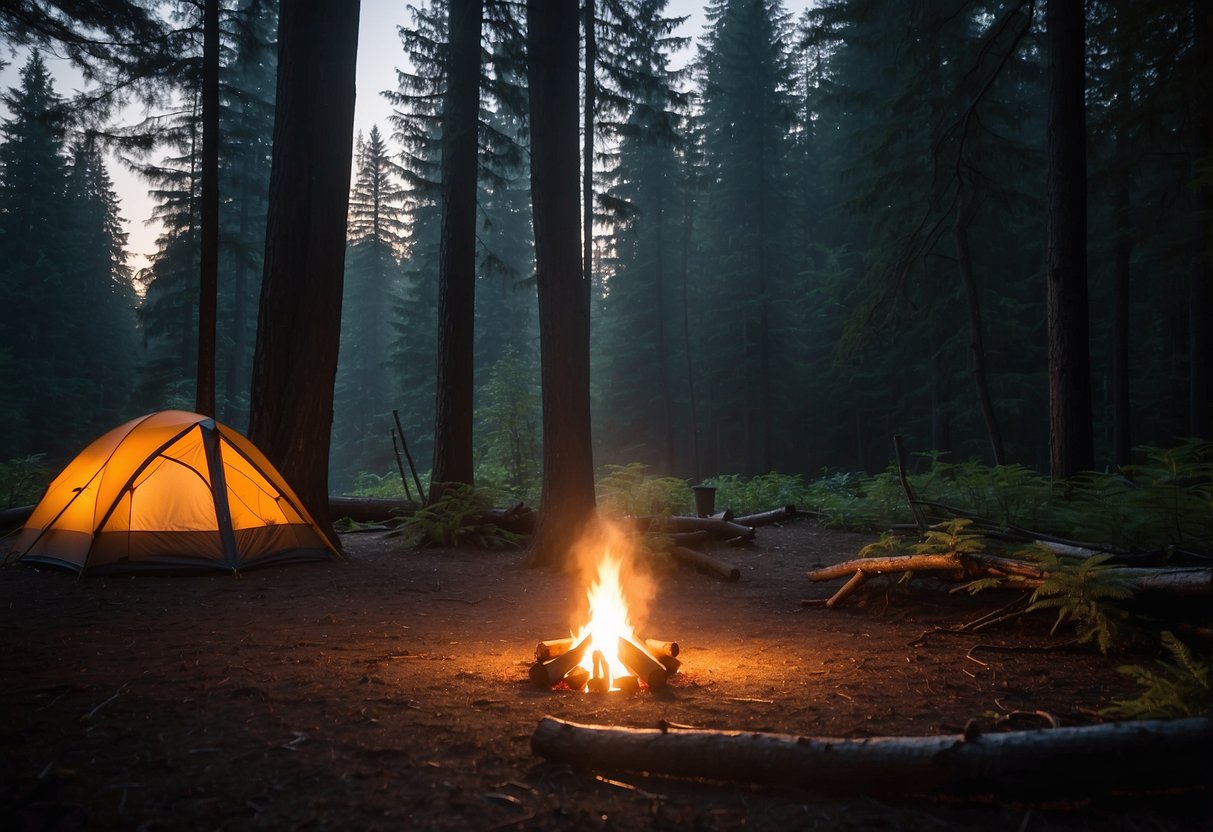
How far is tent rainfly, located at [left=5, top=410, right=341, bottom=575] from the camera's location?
8094 millimetres

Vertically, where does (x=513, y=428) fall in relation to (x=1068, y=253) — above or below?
below

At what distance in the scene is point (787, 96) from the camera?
1160 inches

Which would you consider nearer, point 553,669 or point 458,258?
point 553,669

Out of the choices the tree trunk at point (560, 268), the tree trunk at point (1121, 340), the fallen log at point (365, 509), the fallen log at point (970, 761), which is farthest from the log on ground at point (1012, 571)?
the tree trunk at point (1121, 340)

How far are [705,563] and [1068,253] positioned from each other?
6608mm

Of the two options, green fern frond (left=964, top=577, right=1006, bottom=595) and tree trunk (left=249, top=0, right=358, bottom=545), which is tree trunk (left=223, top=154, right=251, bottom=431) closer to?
tree trunk (left=249, top=0, right=358, bottom=545)

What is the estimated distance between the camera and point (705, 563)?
9.09m

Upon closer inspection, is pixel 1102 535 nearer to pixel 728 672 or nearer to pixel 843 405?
pixel 728 672

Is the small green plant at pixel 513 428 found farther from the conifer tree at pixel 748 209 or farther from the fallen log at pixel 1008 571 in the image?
the conifer tree at pixel 748 209

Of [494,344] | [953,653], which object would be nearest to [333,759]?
[953,653]

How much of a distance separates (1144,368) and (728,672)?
1054 inches

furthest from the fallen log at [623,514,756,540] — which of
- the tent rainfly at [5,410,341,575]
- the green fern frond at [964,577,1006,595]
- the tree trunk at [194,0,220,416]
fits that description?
the tree trunk at [194,0,220,416]

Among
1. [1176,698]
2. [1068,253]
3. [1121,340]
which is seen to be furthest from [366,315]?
[1176,698]

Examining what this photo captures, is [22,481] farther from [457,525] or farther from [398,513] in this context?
[457,525]
